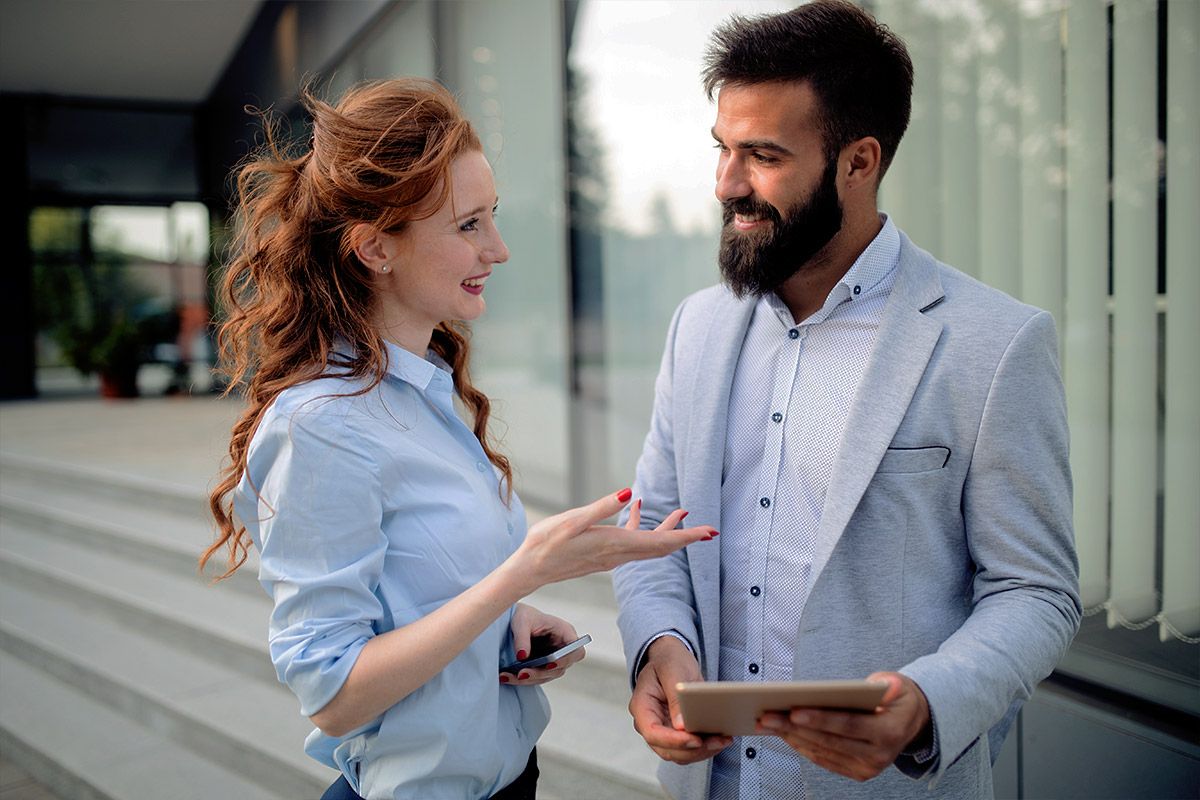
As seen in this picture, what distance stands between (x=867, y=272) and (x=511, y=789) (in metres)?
1.00

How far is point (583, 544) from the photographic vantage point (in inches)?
44.6

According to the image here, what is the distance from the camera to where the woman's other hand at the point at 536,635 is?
145 centimetres

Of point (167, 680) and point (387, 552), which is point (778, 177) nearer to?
point (387, 552)

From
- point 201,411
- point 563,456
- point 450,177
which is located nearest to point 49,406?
point 201,411

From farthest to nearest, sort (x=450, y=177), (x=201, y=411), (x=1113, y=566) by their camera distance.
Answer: (x=201, y=411) → (x=1113, y=566) → (x=450, y=177)

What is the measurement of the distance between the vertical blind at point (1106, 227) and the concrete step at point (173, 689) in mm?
2369

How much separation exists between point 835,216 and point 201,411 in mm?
10501

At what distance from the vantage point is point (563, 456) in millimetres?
4613

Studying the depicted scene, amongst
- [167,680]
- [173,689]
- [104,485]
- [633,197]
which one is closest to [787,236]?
[633,197]

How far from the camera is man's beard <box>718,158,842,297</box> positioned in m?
1.43

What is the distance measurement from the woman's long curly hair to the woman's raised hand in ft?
1.14

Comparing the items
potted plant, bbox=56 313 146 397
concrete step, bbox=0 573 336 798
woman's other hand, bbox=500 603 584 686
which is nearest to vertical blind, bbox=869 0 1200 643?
woman's other hand, bbox=500 603 584 686

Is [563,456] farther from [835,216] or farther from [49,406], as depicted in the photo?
[49,406]

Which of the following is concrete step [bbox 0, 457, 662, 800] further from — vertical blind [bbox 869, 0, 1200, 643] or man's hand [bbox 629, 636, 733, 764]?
vertical blind [bbox 869, 0, 1200, 643]
